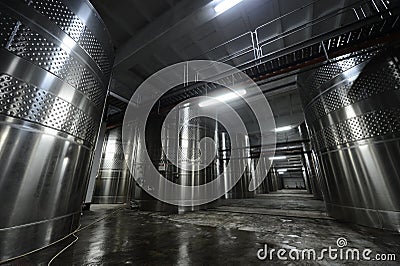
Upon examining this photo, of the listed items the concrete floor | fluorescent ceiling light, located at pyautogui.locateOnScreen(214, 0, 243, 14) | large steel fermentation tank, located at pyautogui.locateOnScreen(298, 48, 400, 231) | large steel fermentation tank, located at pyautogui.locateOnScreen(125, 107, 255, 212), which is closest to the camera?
the concrete floor

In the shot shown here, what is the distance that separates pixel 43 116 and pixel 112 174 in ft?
16.5

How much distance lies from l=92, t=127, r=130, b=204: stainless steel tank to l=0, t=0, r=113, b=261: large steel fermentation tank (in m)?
4.10

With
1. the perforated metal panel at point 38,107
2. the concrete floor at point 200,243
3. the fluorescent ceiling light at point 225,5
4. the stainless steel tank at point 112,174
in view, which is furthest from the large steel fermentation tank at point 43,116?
the stainless steel tank at point 112,174

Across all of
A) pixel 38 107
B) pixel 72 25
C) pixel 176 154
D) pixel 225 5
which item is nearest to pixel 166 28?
pixel 225 5

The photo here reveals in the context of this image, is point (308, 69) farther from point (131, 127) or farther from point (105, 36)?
point (131, 127)

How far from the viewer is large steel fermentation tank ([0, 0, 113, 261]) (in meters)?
1.44

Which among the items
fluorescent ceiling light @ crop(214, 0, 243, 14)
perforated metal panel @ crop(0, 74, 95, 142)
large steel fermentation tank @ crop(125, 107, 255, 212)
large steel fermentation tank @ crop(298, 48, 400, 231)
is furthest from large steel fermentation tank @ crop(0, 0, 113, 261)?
large steel fermentation tank @ crop(298, 48, 400, 231)

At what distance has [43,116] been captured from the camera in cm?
167

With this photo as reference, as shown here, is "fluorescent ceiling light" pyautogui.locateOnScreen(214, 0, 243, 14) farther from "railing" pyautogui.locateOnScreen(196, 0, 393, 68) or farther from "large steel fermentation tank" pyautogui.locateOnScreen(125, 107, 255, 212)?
"large steel fermentation tank" pyautogui.locateOnScreen(125, 107, 255, 212)

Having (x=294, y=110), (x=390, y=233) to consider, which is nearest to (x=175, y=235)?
(x=390, y=233)

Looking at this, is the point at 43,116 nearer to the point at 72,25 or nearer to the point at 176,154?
the point at 72,25

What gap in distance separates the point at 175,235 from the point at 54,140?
6.08ft

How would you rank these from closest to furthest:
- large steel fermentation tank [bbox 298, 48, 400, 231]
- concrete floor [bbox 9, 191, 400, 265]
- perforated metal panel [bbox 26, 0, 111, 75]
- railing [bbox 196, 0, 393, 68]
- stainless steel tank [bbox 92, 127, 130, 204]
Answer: concrete floor [bbox 9, 191, 400, 265] < perforated metal panel [bbox 26, 0, 111, 75] < large steel fermentation tank [bbox 298, 48, 400, 231] < railing [bbox 196, 0, 393, 68] < stainless steel tank [bbox 92, 127, 130, 204]

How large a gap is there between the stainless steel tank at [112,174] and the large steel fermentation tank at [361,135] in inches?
245
